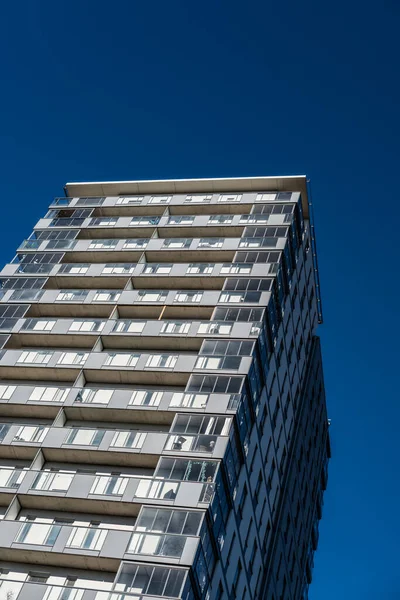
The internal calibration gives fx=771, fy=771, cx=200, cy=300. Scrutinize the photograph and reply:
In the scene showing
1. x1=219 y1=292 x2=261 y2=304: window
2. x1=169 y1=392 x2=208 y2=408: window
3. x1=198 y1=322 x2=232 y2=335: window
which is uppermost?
x1=219 y1=292 x2=261 y2=304: window

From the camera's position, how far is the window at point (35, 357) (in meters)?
52.7

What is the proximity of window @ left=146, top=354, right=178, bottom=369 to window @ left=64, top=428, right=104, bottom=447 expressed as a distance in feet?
20.9

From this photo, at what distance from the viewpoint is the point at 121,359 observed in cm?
5141

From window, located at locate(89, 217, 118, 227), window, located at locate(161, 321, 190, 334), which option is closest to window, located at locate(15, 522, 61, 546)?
window, located at locate(161, 321, 190, 334)

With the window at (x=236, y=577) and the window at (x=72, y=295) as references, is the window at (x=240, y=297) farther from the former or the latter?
the window at (x=236, y=577)

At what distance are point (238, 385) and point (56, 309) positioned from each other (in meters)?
17.6

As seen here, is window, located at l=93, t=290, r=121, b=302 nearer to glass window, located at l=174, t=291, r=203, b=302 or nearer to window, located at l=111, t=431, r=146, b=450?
glass window, located at l=174, t=291, r=203, b=302

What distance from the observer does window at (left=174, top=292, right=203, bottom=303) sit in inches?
A: 2196

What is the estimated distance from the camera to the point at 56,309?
190ft

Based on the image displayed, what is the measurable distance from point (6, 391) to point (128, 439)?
10210 mm

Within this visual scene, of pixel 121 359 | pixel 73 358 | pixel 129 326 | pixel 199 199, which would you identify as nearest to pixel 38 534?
pixel 121 359

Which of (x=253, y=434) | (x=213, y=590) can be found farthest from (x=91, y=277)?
(x=213, y=590)

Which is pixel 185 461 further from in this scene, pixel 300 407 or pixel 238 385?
pixel 300 407

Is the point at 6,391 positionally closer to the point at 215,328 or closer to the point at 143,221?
the point at 215,328
